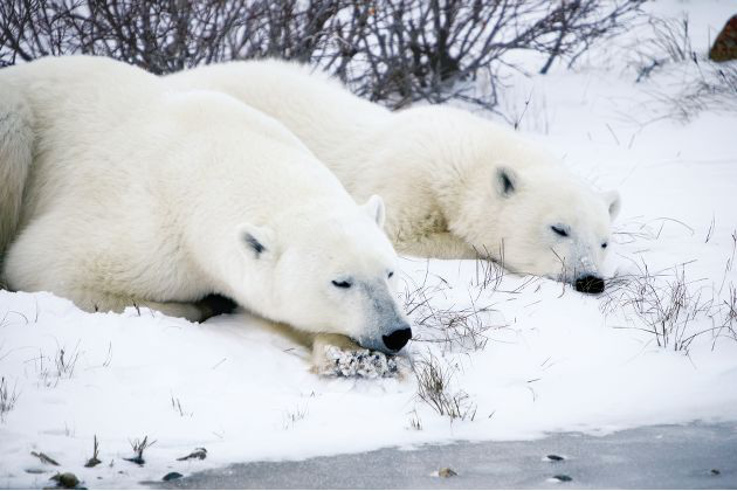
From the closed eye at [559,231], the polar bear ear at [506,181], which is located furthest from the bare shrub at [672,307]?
the polar bear ear at [506,181]

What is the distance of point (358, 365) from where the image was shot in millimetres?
3750

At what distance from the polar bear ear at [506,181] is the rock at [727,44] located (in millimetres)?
5183

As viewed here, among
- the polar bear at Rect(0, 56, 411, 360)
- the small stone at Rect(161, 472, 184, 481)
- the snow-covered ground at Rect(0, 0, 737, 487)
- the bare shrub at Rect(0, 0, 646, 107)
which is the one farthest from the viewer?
the bare shrub at Rect(0, 0, 646, 107)

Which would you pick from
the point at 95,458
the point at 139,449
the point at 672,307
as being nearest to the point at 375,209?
the point at 672,307

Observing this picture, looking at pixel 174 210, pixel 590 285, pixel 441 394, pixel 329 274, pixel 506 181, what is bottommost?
pixel 441 394

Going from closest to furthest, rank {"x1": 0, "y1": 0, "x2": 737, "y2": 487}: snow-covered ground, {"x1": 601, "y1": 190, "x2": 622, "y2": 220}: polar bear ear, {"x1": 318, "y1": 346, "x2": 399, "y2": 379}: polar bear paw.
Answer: {"x1": 0, "y1": 0, "x2": 737, "y2": 487}: snow-covered ground < {"x1": 318, "y1": 346, "x2": 399, "y2": 379}: polar bear paw < {"x1": 601, "y1": 190, "x2": 622, "y2": 220}: polar bear ear

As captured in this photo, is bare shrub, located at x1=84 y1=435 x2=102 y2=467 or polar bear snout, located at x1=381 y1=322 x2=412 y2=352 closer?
bare shrub, located at x1=84 y1=435 x2=102 y2=467

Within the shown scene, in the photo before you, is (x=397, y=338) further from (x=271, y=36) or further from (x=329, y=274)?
(x=271, y=36)

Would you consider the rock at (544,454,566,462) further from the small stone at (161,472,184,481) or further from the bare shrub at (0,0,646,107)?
the bare shrub at (0,0,646,107)

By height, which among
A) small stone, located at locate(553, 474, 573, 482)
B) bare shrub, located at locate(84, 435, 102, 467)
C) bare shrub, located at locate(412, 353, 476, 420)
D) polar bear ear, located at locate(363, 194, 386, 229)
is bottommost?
small stone, located at locate(553, 474, 573, 482)

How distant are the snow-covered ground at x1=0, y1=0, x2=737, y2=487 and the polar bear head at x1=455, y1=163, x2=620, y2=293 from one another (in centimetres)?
21

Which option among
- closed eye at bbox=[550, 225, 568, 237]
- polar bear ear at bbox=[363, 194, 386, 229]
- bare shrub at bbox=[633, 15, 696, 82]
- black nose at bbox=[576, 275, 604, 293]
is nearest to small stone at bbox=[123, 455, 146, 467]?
polar bear ear at bbox=[363, 194, 386, 229]

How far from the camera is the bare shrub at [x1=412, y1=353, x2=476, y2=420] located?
334 cm

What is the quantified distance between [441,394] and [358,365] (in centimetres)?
44
